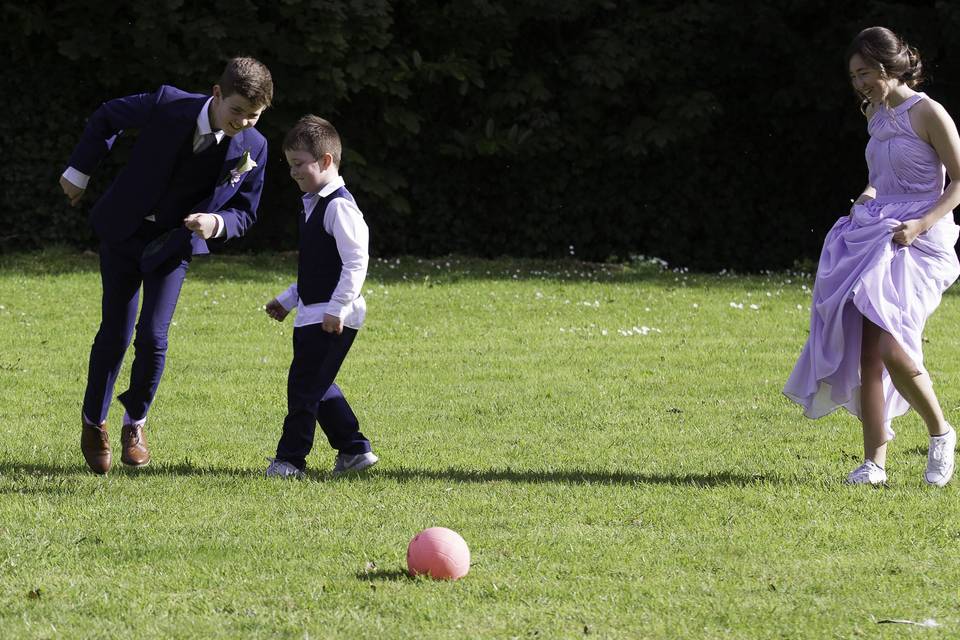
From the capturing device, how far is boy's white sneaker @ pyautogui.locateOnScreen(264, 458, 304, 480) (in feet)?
19.7

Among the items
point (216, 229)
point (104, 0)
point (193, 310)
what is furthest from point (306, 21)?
point (216, 229)

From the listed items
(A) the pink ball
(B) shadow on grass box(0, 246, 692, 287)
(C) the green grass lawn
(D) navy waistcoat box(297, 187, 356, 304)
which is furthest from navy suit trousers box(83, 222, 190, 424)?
(B) shadow on grass box(0, 246, 692, 287)

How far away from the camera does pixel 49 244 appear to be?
17641 mm

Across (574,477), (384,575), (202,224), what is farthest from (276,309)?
(384,575)

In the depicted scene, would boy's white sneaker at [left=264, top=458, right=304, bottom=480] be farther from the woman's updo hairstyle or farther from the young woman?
the woman's updo hairstyle

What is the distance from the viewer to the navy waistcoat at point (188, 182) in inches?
237

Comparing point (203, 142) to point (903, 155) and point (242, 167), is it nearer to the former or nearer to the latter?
point (242, 167)

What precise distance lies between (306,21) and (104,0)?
2.71 m

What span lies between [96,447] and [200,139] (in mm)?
1523

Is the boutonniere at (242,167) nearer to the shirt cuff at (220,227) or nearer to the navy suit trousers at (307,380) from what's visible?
the shirt cuff at (220,227)

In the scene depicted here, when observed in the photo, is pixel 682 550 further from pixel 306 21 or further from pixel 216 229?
pixel 306 21

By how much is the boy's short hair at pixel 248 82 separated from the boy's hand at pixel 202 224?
1.79ft

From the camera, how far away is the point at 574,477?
6121 mm

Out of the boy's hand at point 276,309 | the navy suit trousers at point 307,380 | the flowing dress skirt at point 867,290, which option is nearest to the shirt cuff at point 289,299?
the boy's hand at point 276,309
